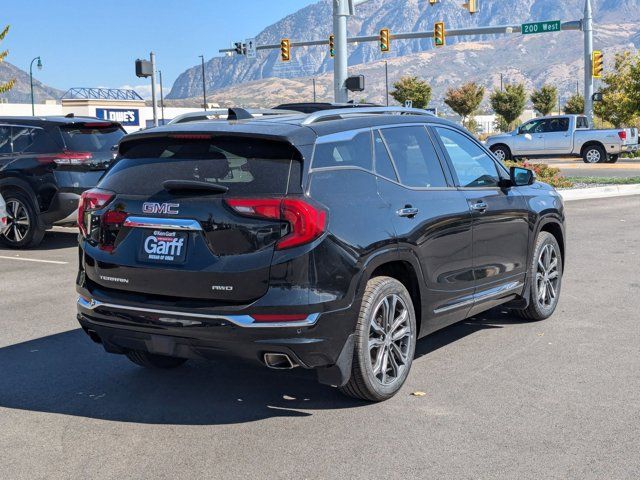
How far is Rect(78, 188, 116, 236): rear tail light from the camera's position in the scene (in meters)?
5.18

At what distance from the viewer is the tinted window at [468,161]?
6266 millimetres

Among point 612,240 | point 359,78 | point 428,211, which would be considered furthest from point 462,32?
point 428,211

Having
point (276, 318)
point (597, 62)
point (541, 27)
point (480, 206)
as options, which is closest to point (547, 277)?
point (480, 206)

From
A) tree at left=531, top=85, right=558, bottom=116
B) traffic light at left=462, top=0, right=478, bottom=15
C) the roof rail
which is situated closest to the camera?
the roof rail

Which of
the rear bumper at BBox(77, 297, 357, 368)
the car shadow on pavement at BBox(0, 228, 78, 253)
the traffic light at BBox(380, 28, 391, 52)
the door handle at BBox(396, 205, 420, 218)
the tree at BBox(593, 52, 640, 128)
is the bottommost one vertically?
the car shadow on pavement at BBox(0, 228, 78, 253)

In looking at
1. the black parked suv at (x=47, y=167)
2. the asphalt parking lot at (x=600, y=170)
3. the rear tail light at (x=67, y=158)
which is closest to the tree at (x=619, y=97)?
the asphalt parking lot at (x=600, y=170)

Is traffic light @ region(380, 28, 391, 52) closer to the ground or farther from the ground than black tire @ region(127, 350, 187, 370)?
farther from the ground

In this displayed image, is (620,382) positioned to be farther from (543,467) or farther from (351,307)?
(351,307)

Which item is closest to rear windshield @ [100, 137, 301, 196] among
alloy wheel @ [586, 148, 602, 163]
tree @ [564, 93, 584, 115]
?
alloy wheel @ [586, 148, 602, 163]

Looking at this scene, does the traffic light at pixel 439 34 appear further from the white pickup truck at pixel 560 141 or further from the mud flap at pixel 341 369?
the mud flap at pixel 341 369

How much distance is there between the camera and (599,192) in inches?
810

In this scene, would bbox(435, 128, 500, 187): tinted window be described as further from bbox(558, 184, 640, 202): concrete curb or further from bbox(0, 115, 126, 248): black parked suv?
bbox(558, 184, 640, 202): concrete curb

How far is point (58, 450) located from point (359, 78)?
809 inches

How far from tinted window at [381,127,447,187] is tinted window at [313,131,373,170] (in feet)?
0.92
